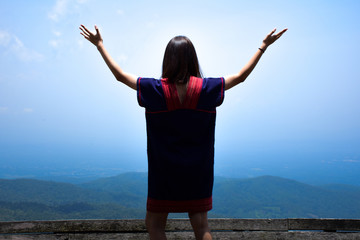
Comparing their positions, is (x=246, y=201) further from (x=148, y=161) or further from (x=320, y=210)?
(x=148, y=161)

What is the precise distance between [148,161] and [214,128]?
439 mm

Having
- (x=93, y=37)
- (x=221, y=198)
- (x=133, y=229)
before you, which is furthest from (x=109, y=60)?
(x=221, y=198)

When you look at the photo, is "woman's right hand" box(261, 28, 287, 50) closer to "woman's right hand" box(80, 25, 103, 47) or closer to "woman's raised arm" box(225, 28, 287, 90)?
"woman's raised arm" box(225, 28, 287, 90)

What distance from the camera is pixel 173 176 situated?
1.87 meters

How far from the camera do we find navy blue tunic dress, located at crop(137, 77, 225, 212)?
186 cm

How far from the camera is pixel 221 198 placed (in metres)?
51.2

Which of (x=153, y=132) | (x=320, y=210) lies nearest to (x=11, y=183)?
(x=320, y=210)

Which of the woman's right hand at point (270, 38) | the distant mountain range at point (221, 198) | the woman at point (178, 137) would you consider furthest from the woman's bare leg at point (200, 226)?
the distant mountain range at point (221, 198)

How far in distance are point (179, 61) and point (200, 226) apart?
0.95 meters

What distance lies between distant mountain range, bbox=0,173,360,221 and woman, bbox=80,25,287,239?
1279 inches

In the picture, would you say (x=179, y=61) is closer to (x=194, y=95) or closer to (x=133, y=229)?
(x=194, y=95)

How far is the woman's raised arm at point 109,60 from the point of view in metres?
1.92

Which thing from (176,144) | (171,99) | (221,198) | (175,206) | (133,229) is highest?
(171,99)

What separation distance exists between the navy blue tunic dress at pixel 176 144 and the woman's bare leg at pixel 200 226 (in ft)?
0.11
